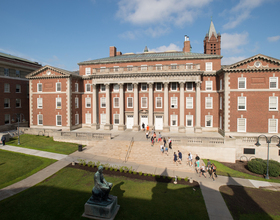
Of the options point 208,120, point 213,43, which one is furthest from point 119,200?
point 213,43

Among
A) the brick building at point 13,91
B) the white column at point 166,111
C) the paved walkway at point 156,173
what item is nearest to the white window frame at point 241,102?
the white column at point 166,111

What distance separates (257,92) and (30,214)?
35689 mm

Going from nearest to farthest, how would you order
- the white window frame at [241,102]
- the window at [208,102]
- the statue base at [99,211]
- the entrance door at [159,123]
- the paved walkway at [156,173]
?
the statue base at [99,211] < the paved walkway at [156,173] < the white window frame at [241,102] < the window at [208,102] < the entrance door at [159,123]

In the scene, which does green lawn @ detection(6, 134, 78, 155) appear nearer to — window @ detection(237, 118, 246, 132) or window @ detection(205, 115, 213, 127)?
window @ detection(205, 115, 213, 127)

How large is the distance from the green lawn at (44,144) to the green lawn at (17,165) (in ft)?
11.9

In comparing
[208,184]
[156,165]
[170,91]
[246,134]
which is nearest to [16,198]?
[156,165]

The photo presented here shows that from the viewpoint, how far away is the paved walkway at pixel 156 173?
46.8 feet

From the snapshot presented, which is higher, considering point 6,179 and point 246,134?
point 246,134

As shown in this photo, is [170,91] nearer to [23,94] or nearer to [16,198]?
[16,198]

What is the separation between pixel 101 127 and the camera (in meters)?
41.2

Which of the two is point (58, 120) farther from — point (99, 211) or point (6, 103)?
point (99, 211)

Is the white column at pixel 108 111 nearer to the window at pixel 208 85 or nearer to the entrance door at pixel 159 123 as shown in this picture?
the entrance door at pixel 159 123

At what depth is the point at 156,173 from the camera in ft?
66.0

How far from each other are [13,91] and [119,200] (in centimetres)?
3916
